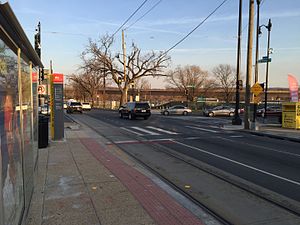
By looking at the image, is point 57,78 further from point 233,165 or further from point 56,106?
point 233,165

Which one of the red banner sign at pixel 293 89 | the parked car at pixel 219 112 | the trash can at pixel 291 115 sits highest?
the red banner sign at pixel 293 89

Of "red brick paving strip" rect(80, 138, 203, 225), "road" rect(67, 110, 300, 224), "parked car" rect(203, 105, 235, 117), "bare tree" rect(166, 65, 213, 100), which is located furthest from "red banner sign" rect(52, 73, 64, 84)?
"bare tree" rect(166, 65, 213, 100)

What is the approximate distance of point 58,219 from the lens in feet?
15.4

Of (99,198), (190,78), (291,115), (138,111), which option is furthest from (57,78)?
(190,78)

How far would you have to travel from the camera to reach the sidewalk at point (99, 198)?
15.5ft

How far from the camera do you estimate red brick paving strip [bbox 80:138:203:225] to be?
4758mm

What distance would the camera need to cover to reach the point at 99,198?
5.68 metres

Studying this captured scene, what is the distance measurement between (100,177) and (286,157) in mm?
6804

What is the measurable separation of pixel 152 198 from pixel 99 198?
98 cm

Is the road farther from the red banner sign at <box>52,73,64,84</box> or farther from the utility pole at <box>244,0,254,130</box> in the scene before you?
the utility pole at <box>244,0,254,130</box>

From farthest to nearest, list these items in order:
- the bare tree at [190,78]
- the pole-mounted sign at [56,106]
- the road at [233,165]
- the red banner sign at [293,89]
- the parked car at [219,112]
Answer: the bare tree at [190,78] < the parked car at [219,112] < the red banner sign at [293,89] < the pole-mounted sign at [56,106] < the road at [233,165]

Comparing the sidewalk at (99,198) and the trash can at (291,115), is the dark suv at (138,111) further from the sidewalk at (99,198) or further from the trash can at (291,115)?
the sidewalk at (99,198)

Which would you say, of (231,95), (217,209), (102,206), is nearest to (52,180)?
(102,206)

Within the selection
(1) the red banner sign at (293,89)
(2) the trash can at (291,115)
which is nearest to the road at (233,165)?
(2) the trash can at (291,115)
